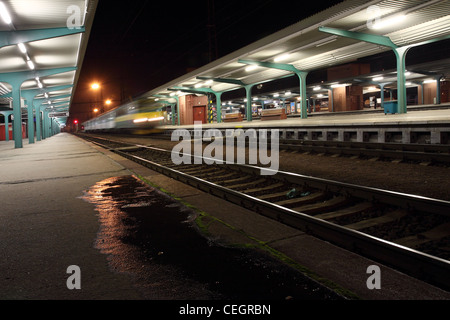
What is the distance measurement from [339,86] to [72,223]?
34831mm

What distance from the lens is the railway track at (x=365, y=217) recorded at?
3.08m

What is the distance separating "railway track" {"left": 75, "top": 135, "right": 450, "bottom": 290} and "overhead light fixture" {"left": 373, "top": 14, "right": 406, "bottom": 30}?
10703 mm

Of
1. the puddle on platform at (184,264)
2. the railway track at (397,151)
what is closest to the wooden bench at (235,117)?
the railway track at (397,151)

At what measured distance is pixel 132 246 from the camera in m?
3.79

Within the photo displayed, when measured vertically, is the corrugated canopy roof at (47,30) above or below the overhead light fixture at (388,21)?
above

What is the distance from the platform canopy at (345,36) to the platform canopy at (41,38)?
808cm

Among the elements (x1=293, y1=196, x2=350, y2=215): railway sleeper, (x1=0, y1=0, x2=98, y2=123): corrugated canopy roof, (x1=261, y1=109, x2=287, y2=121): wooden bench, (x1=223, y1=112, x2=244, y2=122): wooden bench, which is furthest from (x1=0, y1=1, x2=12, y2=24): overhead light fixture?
(x1=223, y1=112, x2=244, y2=122): wooden bench

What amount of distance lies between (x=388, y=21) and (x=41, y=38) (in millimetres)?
14814

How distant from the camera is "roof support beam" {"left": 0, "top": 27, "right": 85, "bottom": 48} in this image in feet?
47.9

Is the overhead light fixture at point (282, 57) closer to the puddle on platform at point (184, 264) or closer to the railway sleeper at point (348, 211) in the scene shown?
the railway sleeper at point (348, 211)

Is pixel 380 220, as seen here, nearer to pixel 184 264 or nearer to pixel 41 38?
Result: pixel 184 264

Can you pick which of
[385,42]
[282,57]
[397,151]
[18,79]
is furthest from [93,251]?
[18,79]
